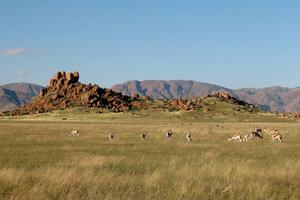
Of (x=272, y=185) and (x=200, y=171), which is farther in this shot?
(x=200, y=171)

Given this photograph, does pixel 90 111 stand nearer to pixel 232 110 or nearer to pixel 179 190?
pixel 232 110

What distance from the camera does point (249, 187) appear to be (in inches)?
535

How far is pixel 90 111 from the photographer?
17412 centimetres

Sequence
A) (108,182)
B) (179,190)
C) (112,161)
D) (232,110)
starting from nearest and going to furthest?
(179,190) < (108,182) < (112,161) < (232,110)

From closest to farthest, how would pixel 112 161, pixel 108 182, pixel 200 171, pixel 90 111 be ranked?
pixel 108 182 < pixel 200 171 < pixel 112 161 < pixel 90 111

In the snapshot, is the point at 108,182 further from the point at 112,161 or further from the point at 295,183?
the point at 112,161

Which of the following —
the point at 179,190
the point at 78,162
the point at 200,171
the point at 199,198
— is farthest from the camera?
the point at 78,162

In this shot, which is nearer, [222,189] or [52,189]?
[52,189]

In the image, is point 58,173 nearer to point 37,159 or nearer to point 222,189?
point 222,189

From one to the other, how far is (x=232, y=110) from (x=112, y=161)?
173 metres

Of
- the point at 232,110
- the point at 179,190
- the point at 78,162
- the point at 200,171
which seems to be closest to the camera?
the point at 179,190

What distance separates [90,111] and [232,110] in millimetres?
55517

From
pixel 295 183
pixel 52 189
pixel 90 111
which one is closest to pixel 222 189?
pixel 295 183

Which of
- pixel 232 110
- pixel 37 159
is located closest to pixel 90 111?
pixel 232 110
